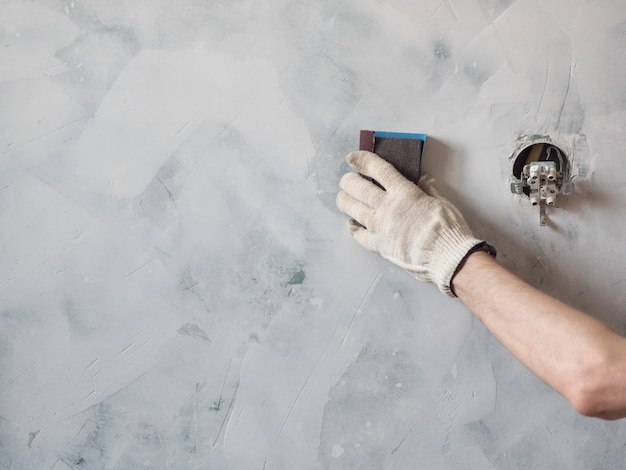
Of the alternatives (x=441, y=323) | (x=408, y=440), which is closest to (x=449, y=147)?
(x=441, y=323)

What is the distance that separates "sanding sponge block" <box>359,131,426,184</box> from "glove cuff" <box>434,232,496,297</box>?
0.18 m

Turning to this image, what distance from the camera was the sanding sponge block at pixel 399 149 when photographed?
4.14 ft

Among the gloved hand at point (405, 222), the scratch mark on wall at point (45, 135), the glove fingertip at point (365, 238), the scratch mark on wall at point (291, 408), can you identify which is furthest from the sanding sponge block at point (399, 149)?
the scratch mark on wall at point (45, 135)

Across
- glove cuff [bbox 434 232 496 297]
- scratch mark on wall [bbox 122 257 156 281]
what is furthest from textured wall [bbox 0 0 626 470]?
glove cuff [bbox 434 232 496 297]

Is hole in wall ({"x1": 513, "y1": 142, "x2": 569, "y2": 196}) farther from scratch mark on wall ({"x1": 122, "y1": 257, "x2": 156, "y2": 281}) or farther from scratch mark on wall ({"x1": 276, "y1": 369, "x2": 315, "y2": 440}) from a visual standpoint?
scratch mark on wall ({"x1": 122, "y1": 257, "x2": 156, "y2": 281})

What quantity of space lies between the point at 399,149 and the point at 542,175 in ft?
1.11

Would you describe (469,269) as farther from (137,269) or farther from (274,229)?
(137,269)

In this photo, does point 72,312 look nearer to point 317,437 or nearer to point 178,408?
point 178,408

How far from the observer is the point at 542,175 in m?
1.23

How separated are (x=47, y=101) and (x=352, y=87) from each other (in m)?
0.74

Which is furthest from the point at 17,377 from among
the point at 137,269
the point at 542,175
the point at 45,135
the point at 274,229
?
the point at 542,175

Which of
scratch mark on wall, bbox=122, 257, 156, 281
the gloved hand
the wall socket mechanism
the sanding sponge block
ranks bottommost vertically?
scratch mark on wall, bbox=122, 257, 156, 281

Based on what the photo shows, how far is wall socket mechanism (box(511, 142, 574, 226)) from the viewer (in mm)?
1227

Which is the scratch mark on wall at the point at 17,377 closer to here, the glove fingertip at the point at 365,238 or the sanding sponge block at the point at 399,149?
the glove fingertip at the point at 365,238
